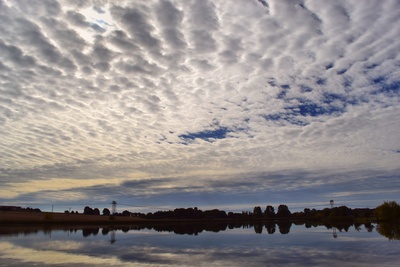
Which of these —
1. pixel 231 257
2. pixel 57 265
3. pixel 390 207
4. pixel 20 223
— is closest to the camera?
pixel 57 265

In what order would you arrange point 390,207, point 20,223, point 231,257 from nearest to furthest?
1. point 231,257
2. point 20,223
3. point 390,207

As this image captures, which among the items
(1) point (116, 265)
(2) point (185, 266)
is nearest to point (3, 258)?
(1) point (116, 265)

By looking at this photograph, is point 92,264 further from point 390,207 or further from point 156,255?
point 390,207

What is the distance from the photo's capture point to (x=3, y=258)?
35906mm

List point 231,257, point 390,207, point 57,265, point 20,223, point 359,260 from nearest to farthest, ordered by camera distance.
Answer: point 57,265 → point 359,260 → point 231,257 → point 20,223 → point 390,207

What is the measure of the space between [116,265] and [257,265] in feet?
40.2

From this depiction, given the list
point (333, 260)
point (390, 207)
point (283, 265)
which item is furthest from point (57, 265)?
point (390, 207)

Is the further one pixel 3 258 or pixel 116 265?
pixel 3 258

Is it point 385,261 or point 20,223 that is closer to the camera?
point 385,261

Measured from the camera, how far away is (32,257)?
37656mm

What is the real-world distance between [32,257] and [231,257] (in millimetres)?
19941

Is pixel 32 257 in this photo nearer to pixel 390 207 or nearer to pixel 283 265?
pixel 283 265

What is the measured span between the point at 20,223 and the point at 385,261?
407ft

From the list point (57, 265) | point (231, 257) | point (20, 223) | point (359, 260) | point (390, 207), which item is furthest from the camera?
point (390, 207)
